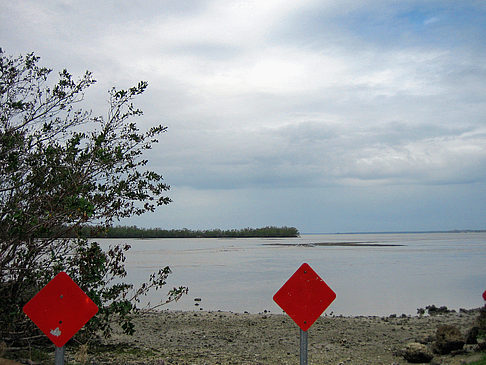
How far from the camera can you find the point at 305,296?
5.55m

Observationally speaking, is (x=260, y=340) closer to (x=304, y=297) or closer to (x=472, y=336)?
(x=472, y=336)

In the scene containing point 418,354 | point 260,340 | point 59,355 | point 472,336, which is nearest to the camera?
point 59,355

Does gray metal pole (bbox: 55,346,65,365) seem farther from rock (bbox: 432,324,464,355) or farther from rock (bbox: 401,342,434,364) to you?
rock (bbox: 432,324,464,355)

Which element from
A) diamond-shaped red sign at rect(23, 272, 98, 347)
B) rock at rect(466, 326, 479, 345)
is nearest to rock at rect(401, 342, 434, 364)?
rock at rect(466, 326, 479, 345)

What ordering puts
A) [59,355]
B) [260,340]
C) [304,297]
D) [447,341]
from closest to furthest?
[59,355] < [304,297] < [447,341] < [260,340]

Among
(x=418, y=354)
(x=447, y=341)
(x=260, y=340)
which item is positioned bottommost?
(x=260, y=340)

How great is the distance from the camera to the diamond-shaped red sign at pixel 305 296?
18.1ft

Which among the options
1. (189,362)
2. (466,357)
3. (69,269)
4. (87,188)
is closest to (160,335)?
(189,362)

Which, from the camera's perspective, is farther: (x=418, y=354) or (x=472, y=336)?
(x=472, y=336)

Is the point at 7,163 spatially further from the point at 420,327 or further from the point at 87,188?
the point at 420,327

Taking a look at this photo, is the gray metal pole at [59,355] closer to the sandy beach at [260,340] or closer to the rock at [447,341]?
the sandy beach at [260,340]

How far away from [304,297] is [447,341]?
18.0 ft

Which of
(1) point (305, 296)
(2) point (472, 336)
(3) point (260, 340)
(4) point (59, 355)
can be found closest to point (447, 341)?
(2) point (472, 336)

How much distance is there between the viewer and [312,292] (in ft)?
18.2
